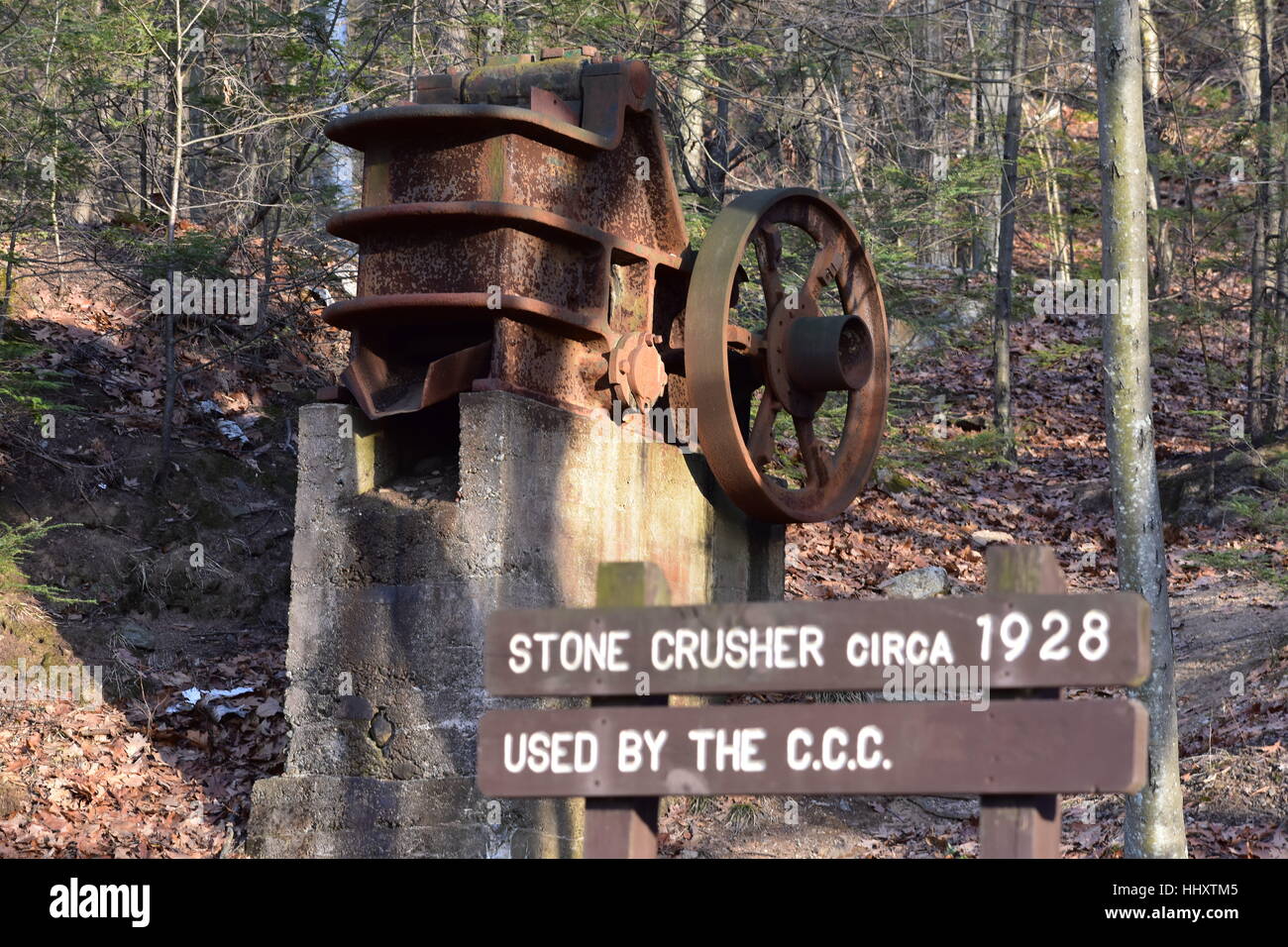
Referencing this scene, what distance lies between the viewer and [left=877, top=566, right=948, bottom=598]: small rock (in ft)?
35.7

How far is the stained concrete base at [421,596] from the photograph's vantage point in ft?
22.3

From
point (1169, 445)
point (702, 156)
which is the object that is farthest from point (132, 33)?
point (1169, 445)

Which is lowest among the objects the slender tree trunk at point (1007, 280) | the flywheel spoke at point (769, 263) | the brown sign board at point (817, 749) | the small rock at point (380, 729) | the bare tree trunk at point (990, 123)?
the brown sign board at point (817, 749)

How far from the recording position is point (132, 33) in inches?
423

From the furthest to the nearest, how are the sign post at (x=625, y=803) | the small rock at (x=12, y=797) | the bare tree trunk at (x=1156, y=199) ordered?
1. the bare tree trunk at (x=1156, y=199)
2. the small rock at (x=12, y=797)
3. the sign post at (x=625, y=803)

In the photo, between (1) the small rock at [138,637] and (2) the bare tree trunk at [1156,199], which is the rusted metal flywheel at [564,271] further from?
(2) the bare tree trunk at [1156,199]

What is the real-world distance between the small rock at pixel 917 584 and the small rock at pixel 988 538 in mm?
1874

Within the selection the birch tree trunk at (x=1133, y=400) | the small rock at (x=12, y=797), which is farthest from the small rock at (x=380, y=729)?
the birch tree trunk at (x=1133, y=400)

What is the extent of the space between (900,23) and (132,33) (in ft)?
25.8

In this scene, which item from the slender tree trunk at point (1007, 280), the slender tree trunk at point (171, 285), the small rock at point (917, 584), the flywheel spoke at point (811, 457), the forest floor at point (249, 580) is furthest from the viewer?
the slender tree trunk at point (1007, 280)

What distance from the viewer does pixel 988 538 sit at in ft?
43.0

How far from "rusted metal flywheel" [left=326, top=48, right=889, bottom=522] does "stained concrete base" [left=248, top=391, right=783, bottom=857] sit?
30cm

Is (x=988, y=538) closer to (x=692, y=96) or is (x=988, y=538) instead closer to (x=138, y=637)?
(x=692, y=96)
